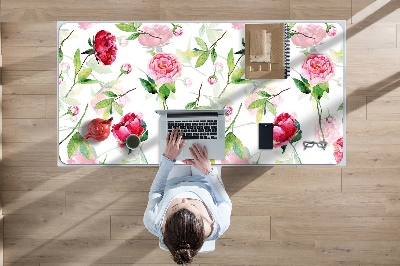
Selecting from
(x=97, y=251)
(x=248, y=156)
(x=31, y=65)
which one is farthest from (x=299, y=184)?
(x=31, y=65)

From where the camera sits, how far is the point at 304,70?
7.31ft

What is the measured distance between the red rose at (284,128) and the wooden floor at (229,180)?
291mm

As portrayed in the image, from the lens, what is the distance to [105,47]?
2236 mm

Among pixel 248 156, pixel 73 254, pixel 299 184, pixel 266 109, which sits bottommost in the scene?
pixel 73 254

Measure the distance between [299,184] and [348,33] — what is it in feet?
2.95

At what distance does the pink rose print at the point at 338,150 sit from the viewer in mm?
2254

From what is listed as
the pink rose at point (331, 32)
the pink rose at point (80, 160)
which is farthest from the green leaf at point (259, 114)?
the pink rose at point (80, 160)

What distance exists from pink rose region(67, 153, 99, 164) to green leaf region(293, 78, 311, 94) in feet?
3.67

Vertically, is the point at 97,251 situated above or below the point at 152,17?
below

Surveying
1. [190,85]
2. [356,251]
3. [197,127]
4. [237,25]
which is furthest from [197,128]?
[356,251]

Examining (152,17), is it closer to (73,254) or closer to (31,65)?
(31,65)

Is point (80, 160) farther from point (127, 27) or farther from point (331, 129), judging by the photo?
point (331, 129)

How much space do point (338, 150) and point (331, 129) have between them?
0.38 feet

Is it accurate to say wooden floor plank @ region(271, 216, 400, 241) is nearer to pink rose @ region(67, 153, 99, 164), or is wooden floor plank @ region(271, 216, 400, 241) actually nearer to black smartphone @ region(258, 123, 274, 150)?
black smartphone @ region(258, 123, 274, 150)
